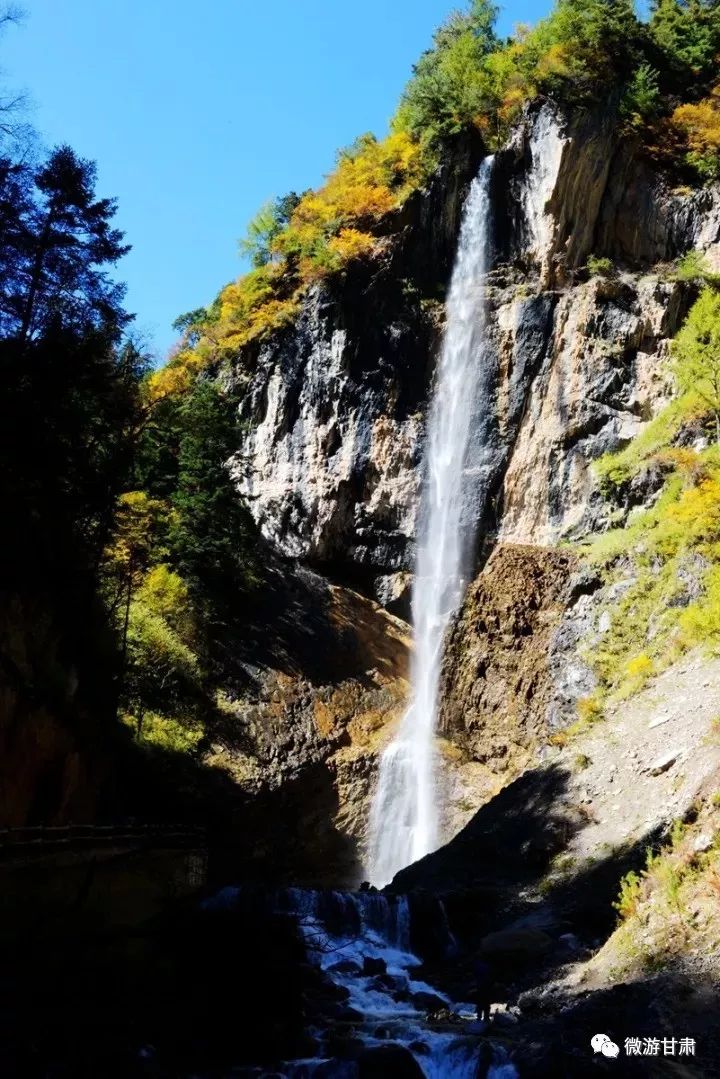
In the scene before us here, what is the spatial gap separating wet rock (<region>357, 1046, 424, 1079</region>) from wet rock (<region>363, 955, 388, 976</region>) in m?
5.13

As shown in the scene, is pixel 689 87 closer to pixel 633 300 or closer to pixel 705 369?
pixel 633 300

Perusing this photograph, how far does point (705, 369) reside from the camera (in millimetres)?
26000

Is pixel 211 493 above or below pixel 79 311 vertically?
above

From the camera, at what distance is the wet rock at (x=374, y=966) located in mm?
14969

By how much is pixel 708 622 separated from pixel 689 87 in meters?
28.6

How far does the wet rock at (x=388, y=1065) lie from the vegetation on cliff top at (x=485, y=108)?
97.1 ft

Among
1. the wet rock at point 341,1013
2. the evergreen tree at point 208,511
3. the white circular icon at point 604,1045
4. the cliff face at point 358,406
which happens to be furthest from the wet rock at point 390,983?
the cliff face at point 358,406

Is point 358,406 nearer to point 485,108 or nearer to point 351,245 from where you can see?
point 351,245

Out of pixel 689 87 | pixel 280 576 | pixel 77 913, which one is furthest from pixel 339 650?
pixel 689 87

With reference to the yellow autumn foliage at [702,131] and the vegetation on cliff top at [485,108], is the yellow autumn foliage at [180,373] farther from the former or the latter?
the yellow autumn foliage at [702,131]

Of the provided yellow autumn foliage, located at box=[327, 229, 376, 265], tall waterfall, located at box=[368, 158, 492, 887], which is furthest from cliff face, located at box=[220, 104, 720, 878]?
yellow autumn foliage, located at box=[327, 229, 376, 265]

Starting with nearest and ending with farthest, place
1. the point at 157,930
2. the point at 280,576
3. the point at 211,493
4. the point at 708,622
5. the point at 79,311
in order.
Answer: the point at 157,930
the point at 79,311
the point at 708,622
the point at 211,493
the point at 280,576

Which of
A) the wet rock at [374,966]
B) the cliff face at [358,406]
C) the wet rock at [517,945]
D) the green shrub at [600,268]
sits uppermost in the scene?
the green shrub at [600,268]

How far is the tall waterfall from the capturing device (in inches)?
1037
